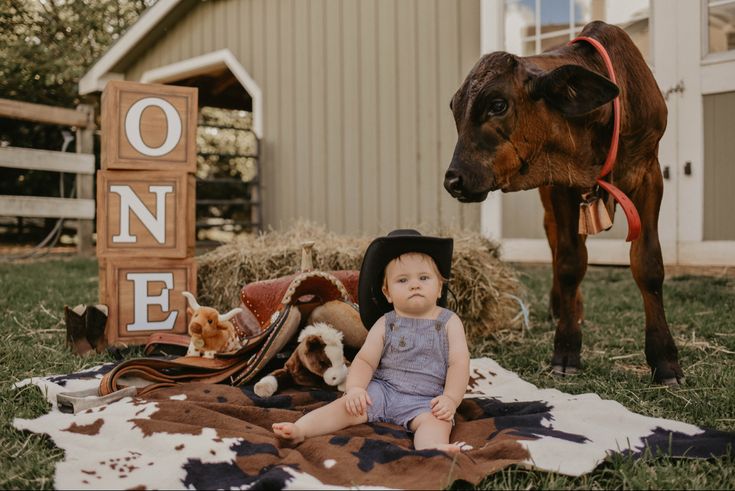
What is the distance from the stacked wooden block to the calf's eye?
1.90 metres

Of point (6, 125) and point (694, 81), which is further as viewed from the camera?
point (6, 125)

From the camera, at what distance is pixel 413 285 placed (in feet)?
7.38

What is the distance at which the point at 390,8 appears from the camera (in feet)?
25.3

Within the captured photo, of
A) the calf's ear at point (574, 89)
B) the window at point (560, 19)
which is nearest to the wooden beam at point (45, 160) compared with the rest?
the window at point (560, 19)

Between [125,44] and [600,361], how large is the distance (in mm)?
8914

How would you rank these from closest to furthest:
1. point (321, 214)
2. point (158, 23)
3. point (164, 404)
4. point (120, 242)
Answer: point (164, 404)
point (120, 242)
point (321, 214)
point (158, 23)

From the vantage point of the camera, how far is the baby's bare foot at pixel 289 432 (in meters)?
1.89

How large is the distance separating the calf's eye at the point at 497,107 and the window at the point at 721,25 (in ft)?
14.7

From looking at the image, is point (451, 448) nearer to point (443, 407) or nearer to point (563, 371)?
point (443, 407)

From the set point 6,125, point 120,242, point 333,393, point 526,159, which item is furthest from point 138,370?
point 6,125

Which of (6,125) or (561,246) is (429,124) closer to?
(561,246)

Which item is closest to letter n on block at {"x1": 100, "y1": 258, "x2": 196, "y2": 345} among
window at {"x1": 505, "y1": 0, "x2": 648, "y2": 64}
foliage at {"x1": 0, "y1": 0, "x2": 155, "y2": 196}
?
window at {"x1": 505, "y1": 0, "x2": 648, "y2": 64}

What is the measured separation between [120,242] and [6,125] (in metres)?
10.7

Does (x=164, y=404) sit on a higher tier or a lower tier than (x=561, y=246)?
lower
